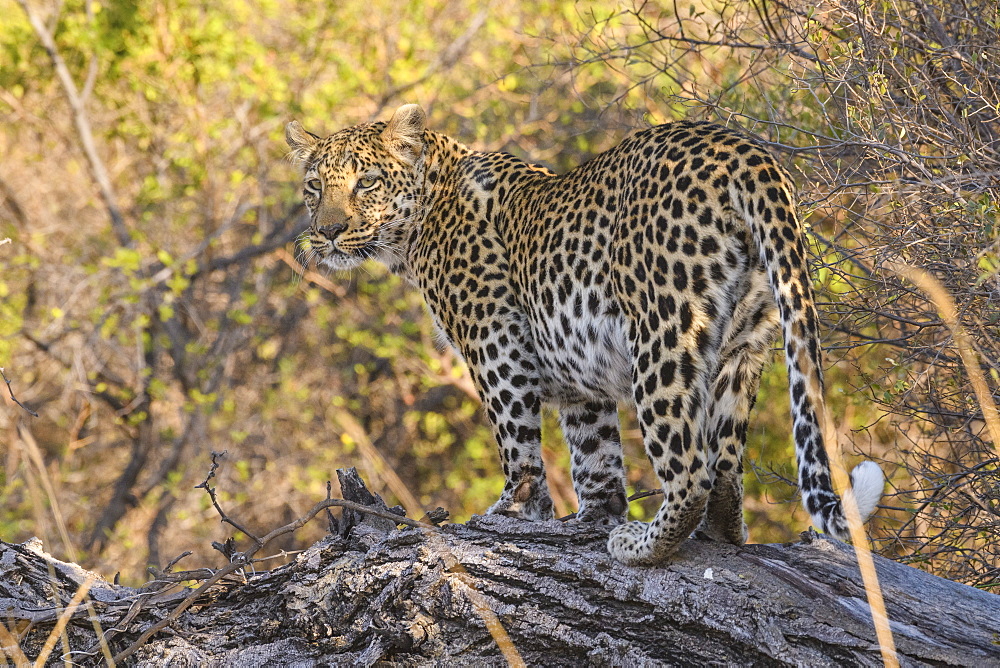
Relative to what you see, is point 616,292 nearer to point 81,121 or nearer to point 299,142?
point 299,142

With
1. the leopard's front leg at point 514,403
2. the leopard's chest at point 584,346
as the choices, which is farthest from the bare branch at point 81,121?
the leopard's chest at point 584,346

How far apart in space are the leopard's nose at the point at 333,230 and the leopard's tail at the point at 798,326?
2.52 metres

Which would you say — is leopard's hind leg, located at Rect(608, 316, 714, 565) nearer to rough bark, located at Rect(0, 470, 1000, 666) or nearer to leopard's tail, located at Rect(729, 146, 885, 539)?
rough bark, located at Rect(0, 470, 1000, 666)

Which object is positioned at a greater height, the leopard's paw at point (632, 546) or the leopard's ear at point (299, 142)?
the leopard's ear at point (299, 142)

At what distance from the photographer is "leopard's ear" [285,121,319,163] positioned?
666 cm

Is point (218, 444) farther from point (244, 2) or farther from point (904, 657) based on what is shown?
point (904, 657)

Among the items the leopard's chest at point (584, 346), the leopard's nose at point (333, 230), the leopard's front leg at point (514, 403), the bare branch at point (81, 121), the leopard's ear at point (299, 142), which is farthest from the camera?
the bare branch at point (81, 121)

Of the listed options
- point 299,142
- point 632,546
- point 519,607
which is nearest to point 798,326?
point 632,546

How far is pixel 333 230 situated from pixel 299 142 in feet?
2.80

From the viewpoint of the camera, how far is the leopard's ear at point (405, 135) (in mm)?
6340

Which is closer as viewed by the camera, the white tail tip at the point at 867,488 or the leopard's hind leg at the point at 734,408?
the white tail tip at the point at 867,488

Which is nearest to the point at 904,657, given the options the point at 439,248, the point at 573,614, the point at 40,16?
the point at 573,614

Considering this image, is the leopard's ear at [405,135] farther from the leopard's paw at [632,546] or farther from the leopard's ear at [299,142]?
the leopard's paw at [632,546]

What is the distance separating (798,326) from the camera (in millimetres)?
4082
